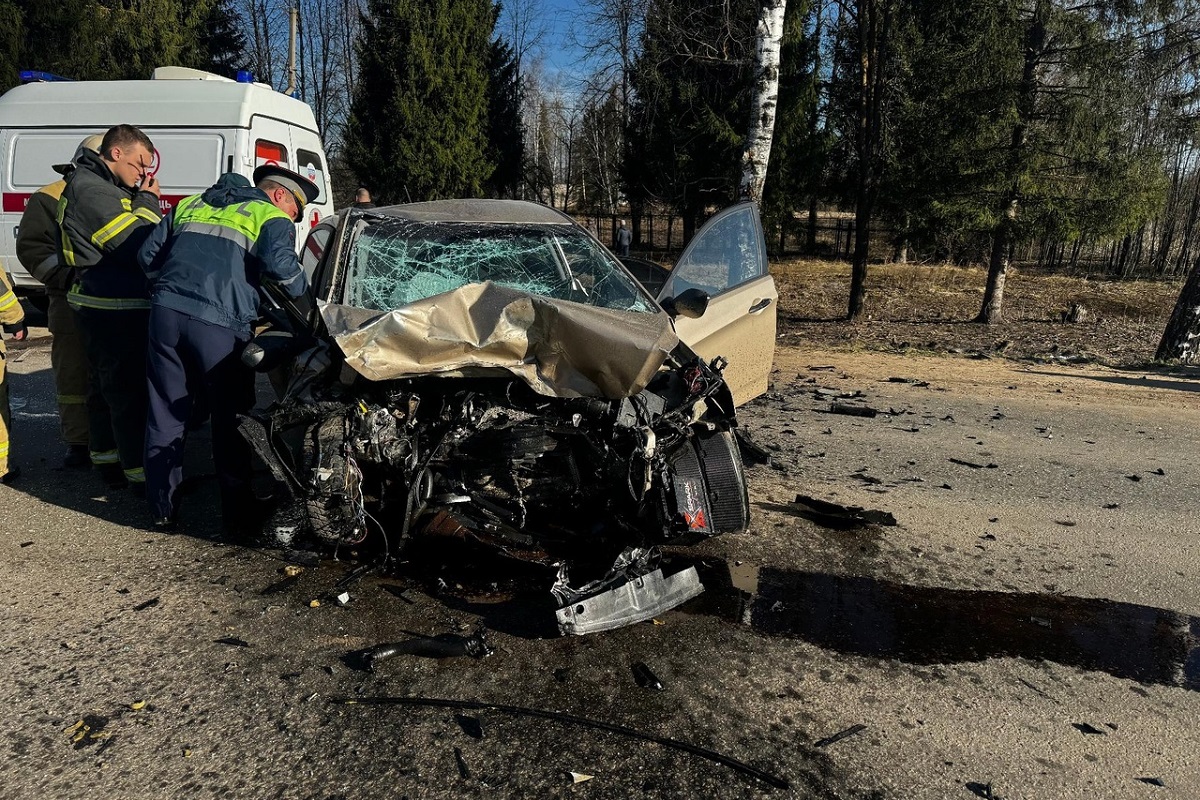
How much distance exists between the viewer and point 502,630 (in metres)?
3.21

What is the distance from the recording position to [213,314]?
153 inches

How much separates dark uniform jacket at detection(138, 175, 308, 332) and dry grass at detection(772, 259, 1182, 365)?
8.89m

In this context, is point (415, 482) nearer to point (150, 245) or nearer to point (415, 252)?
point (415, 252)

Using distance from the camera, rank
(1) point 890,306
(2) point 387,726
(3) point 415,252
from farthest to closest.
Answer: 1. (1) point 890,306
2. (3) point 415,252
3. (2) point 387,726

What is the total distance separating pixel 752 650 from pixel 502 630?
1.04 m

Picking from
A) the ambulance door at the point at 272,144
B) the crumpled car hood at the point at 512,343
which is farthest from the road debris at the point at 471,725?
the ambulance door at the point at 272,144

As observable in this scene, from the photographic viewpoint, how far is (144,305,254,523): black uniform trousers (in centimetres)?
390

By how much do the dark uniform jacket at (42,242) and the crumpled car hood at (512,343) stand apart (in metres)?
3.03

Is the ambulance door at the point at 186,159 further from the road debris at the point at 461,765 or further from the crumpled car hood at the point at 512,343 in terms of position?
the road debris at the point at 461,765

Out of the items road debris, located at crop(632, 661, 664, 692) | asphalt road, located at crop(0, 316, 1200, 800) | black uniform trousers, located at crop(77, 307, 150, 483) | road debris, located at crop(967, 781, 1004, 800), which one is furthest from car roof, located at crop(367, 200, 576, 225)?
road debris, located at crop(967, 781, 1004, 800)

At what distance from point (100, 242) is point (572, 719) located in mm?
3927

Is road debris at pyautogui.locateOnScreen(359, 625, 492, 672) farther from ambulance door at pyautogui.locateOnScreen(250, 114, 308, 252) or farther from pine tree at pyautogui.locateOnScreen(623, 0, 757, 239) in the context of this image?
pine tree at pyautogui.locateOnScreen(623, 0, 757, 239)

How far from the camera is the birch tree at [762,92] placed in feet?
31.9

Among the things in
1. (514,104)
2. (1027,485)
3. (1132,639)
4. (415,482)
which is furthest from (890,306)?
(514,104)
